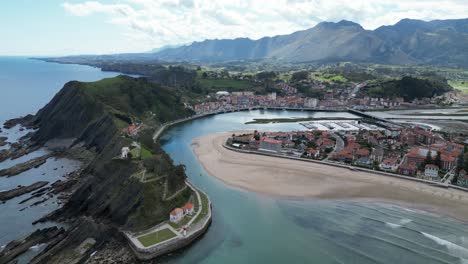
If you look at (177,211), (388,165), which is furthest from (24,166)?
(388,165)

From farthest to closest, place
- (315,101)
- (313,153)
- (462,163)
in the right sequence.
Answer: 1. (315,101)
2. (313,153)
3. (462,163)

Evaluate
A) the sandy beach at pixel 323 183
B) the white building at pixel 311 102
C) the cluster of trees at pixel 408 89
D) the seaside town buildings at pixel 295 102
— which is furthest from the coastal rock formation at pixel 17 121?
the cluster of trees at pixel 408 89

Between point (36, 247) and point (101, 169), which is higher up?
point (101, 169)

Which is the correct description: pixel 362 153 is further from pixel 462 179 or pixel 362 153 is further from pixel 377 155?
pixel 462 179

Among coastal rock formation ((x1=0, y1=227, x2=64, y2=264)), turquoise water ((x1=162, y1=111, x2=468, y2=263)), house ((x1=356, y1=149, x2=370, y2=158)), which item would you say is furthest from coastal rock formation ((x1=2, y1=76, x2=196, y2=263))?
house ((x1=356, y1=149, x2=370, y2=158))

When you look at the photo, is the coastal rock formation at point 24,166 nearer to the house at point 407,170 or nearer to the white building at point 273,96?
the house at point 407,170

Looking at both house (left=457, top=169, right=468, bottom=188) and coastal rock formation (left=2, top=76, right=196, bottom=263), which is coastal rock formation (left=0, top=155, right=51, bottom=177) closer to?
coastal rock formation (left=2, top=76, right=196, bottom=263)

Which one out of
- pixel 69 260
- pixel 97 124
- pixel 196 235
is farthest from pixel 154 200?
pixel 97 124
